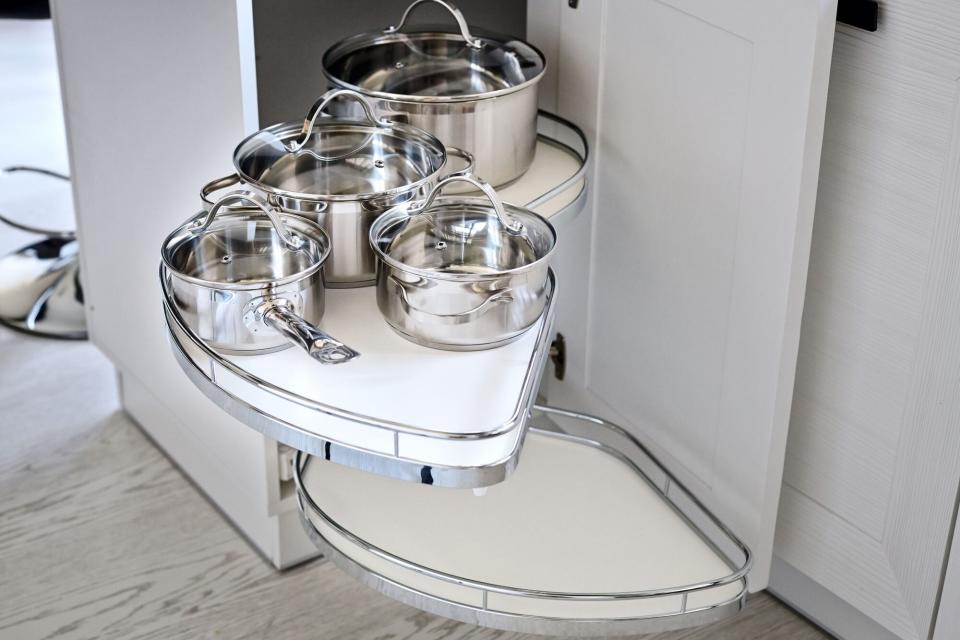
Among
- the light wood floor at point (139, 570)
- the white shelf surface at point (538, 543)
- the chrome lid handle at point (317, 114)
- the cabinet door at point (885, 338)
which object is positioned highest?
the chrome lid handle at point (317, 114)

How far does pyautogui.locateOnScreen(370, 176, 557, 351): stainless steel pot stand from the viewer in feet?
3.48

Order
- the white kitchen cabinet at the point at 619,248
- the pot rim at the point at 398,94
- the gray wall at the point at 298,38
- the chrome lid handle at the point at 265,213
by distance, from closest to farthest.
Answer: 1. the chrome lid handle at the point at 265,213
2. the white kitchen cabinet at the point at 619,248
3. the pot rim at the point at 398,94
4. the gray wall at the point at 298,38

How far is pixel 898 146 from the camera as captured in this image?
3.96 feet

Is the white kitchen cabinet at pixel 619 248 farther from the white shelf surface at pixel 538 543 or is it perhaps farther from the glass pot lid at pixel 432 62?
the glass pot lid at pixel 432 62

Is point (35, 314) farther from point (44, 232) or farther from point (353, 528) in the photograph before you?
point (353, 528)

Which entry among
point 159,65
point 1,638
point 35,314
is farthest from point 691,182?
point 35,314

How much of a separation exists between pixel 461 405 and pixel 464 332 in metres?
0.09

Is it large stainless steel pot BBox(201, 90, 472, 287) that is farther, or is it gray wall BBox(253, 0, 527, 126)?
gray wall BBox(253, 0, 527, 126)

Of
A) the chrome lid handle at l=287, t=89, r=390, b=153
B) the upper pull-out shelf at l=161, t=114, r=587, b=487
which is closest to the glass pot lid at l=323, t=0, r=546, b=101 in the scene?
the chrome lid handle at l=287, t=89, r=390, b=153

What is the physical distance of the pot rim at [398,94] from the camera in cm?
129

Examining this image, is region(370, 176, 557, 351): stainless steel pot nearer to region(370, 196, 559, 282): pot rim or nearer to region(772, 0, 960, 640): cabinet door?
region(370, 196, 559, 282): pot rim

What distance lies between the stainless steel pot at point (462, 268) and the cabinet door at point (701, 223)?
268 millimetres

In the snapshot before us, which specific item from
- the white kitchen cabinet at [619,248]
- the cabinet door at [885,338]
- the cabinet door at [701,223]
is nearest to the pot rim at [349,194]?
the white kitchen cabinet at [619,248]

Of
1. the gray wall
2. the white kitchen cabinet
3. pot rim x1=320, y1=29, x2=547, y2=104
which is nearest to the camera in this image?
the white kitchen cabinet
